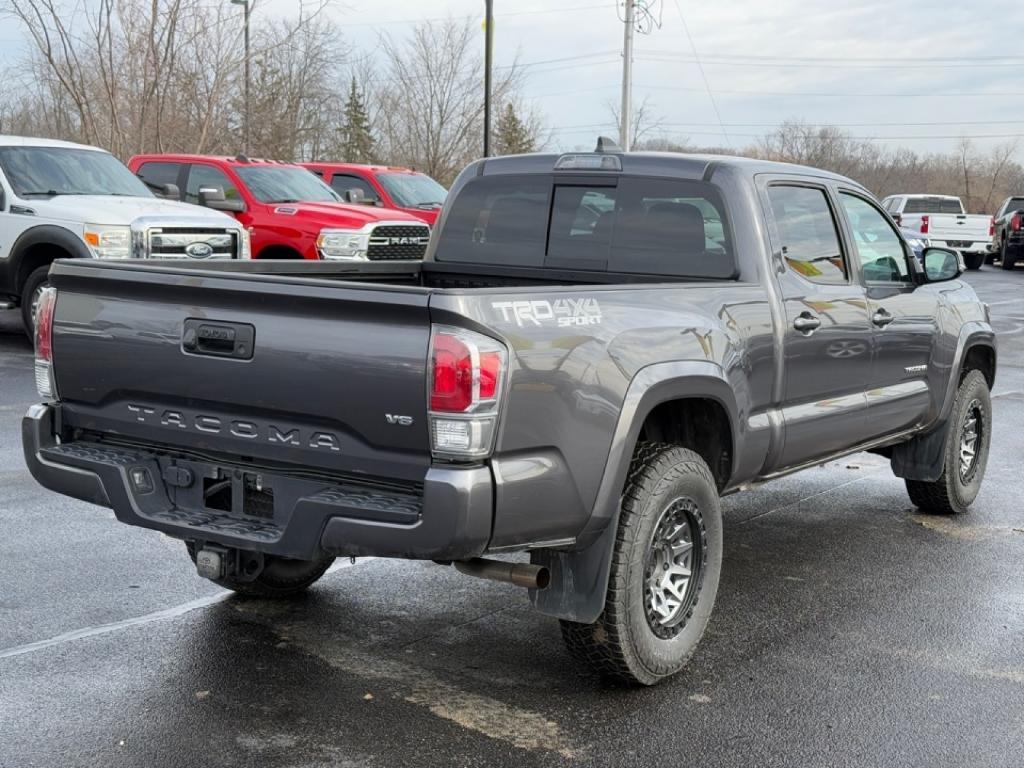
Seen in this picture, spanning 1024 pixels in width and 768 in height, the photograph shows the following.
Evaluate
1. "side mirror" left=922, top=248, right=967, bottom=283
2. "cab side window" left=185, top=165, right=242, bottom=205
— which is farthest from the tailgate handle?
"cab side window" left=185, top=165, right=242, bottom=205

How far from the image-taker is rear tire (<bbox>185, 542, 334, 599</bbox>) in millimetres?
5086

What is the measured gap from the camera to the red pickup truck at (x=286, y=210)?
14430 millimetres


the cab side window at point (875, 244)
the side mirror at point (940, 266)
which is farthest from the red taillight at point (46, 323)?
the side mirror at point (940, 266)

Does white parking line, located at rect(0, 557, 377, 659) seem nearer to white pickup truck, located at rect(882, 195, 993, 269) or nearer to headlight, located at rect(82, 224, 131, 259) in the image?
headlight, located at rect(82, 224, 131, 259)

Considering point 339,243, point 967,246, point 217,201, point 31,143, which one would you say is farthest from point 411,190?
point 967,246

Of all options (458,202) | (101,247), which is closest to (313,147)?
(101,247)

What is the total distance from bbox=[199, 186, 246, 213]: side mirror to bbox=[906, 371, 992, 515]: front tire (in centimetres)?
944

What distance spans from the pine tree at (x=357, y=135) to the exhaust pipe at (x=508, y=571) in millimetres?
48580

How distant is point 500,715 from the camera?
4.04m

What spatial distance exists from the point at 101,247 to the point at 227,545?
8.62 m

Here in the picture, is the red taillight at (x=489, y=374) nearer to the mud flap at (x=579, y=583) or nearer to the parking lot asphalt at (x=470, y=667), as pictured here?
the mud flap at (x=579, y=583)

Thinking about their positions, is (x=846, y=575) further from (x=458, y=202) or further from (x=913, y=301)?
(x=458, y=202)

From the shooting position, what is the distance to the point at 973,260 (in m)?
32.3

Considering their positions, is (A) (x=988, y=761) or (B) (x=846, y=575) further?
(B) (x=846, y=575)
